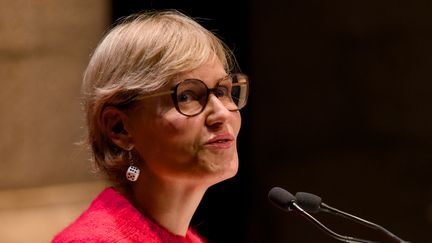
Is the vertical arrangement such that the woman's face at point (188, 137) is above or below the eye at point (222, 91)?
below

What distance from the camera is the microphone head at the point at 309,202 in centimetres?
196

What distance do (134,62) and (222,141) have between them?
1.04 feet

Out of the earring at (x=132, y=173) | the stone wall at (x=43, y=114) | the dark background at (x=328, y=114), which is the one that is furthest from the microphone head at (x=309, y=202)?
the dark background at (x=328, y=114)

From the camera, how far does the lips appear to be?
78.5 inches

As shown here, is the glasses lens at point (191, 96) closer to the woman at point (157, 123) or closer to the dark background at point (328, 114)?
the woman at point (157, 123)

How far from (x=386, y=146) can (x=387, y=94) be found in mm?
272

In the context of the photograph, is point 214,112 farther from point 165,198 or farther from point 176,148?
point 165,198

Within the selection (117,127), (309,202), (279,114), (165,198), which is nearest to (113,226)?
(165,198)

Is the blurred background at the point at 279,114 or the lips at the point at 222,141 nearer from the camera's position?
the lips at the point at 222,141

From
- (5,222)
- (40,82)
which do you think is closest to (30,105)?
(40,82)

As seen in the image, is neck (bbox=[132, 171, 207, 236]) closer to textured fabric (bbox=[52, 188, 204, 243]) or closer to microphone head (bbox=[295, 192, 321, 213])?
textured fabric (bbox=[52, 188, 204, 243])

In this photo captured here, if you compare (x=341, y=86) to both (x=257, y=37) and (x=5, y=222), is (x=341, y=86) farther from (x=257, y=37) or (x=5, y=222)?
(x=5, y=222)

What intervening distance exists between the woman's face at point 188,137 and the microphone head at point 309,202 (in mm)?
208

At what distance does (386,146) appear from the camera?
3.90 meters
